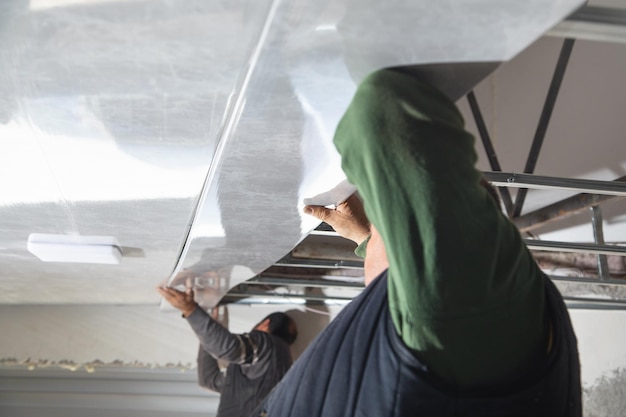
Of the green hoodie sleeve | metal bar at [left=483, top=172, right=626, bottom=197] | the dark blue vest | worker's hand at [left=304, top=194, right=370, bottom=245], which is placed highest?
metal bar at [left=483, top=172, right=626, bottom=197]

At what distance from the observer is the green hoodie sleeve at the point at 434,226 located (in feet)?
2.24

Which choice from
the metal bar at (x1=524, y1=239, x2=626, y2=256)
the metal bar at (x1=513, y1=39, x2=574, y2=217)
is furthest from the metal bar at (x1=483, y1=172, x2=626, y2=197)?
the metal bar at (x1=524, y1=239, x2=626, y2=256)

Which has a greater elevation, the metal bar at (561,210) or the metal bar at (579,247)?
the metal bar at (561,210)

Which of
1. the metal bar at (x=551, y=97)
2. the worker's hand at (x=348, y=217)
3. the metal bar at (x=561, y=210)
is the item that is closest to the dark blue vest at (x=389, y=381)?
the worker's hand at (x=348, y=217)

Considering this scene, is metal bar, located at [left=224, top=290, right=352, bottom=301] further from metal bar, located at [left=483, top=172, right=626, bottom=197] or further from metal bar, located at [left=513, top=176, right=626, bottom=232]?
metal bar, located at [left=483, top=172, right=626, bottom=197]

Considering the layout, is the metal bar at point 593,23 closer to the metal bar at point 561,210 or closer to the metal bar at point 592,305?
the metal bar at point 561,210

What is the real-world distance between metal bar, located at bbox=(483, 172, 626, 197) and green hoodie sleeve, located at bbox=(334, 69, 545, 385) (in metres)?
0.61

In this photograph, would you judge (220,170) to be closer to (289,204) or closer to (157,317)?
(289,204)

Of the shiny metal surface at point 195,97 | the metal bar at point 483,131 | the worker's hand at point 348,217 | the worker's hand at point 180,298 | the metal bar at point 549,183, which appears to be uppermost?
the metal bar at point 483,131

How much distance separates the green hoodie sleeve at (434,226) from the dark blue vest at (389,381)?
37mm

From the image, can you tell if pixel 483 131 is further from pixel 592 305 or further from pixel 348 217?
pixel 592 305

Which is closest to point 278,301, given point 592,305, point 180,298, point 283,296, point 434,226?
point 283,296

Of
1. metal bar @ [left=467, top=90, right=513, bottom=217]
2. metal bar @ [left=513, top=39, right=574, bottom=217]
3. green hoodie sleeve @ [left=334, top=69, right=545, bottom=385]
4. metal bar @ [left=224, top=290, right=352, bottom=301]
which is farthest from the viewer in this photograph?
metal bar @ [left=224, top=290, right=352, bottom=301]

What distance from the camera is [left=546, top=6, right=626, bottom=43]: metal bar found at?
733 mm
